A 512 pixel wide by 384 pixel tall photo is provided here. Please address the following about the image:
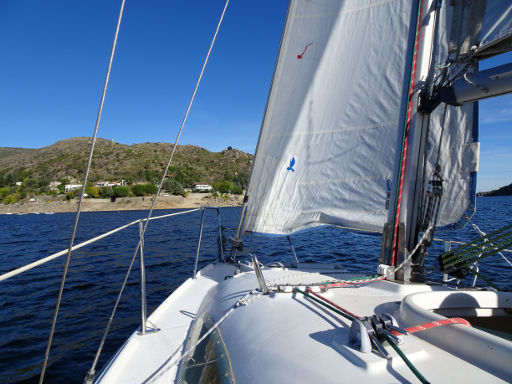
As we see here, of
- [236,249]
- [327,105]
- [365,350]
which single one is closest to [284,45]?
[327,105]

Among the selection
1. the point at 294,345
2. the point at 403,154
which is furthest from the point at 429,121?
the point at 294,345

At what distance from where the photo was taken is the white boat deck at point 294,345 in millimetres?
1239

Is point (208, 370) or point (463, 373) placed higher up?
point (463, 373)

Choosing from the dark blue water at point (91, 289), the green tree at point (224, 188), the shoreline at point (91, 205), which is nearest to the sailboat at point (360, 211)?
the dark blue water at point (91, 289)

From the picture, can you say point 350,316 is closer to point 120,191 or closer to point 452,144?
point 452,144

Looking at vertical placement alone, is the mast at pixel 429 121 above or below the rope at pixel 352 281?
above

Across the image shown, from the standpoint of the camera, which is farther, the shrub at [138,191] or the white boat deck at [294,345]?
the shrub at [138,191]

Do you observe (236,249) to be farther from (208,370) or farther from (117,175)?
(117,175)

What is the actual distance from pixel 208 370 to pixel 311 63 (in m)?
3.44

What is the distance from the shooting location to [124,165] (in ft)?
333

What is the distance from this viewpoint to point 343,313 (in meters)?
1.70

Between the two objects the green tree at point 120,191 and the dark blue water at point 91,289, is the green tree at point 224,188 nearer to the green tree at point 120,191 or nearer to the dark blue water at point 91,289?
the green tree at point 120,191

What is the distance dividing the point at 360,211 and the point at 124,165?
10846 centimetres

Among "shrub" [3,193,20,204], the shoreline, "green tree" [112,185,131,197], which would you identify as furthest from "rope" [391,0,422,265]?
"shrub" [3,193,20,204]
